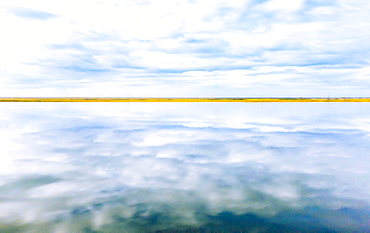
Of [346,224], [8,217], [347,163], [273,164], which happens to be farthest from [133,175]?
[347,163]

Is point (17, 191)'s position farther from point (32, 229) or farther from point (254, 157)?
point (254, 157)

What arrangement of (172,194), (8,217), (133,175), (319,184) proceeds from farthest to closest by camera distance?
(133,175) → (319,184) → (172,194) → (8,217)

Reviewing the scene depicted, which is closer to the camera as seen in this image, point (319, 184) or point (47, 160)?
point (319, 184)

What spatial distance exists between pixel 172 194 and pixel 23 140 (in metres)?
16.3

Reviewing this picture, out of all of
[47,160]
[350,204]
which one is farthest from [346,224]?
[47,160]

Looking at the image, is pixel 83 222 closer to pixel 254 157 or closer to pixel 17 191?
pixel 17 191

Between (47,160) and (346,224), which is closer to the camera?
(346,224)

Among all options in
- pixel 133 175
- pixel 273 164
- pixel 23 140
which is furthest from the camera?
pixel 23 140

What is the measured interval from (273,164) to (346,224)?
6.54 m

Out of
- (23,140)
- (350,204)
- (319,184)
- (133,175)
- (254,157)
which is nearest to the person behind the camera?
(350,204)

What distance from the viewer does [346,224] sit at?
7.32 meters

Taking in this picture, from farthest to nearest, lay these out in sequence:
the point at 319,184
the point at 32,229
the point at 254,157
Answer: the point at 254,157, the point at 319,184, the point at 32,229

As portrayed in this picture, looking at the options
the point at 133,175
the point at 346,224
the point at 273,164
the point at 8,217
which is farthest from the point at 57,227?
the point at 273,164

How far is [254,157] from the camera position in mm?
15359
